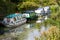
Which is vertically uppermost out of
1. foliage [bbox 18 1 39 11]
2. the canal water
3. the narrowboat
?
foliage [bbox 18 1 39 11]

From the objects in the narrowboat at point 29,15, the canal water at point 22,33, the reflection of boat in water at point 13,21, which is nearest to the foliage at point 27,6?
the narrowboat at point 29,15

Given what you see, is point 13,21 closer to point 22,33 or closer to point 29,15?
point 22,33

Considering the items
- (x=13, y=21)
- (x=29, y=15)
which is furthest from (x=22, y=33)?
(x=29, y=15)

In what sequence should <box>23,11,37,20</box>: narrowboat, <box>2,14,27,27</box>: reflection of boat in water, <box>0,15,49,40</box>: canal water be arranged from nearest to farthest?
<box>0,15,49,40</box>: canal water < <box>2,14,27,27</box>: reflection of boat in water < <box>23,11,37,20</box>: narrowboat

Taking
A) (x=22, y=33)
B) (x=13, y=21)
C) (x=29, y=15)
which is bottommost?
(x=22, y=33)

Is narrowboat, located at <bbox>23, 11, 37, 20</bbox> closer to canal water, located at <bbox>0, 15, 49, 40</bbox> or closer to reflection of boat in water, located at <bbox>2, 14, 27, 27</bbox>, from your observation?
reflection of boat in water, located at <bbox>2, 14, 27, 27</bbox>

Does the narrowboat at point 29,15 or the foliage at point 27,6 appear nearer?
the narrowboat at point 29,15

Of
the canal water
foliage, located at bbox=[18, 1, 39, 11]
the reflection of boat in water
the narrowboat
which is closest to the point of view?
the canal water

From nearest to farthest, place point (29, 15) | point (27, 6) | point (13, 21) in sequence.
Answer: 1. point (13, 21)
2. point (29, 15)
3. point (27, 6)

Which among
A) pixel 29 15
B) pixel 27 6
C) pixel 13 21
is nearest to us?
pixel 13 21

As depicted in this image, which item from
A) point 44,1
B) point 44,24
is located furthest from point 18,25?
point 44,1

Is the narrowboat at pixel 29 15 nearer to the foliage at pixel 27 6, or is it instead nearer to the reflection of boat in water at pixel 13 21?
the reflection of boat in water at pixel 13 21

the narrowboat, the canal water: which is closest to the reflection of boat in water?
the canal water

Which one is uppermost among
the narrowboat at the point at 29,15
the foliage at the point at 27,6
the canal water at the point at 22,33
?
the foliage at the point at 27,6
